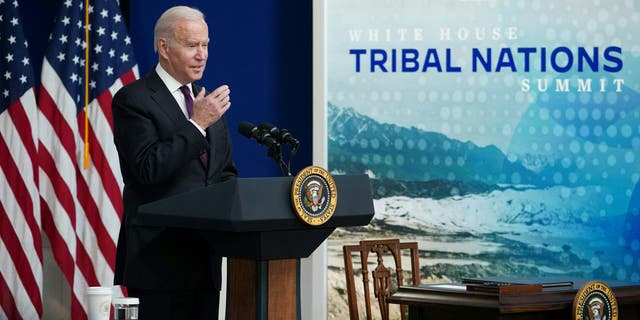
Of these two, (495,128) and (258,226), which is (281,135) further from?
(495,128)

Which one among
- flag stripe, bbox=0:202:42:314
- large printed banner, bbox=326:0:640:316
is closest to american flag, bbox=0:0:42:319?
flag stripe, bbox=0:202:42:314

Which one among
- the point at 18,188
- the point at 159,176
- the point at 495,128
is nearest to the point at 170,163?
the point at 159,176

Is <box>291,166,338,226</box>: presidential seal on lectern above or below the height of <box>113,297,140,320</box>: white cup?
above

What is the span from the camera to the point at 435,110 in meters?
5.39

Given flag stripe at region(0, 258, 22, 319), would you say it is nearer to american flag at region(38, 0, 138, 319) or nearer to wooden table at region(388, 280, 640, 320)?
american flag at region(38, 0, 138, 319)

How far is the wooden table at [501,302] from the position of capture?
242 cm

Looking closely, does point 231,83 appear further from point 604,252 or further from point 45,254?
point 604,252

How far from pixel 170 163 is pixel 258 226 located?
478mm

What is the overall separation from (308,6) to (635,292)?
322cm

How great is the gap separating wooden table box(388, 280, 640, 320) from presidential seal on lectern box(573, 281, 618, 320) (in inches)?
2.2

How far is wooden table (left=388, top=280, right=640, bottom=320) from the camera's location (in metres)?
2.42

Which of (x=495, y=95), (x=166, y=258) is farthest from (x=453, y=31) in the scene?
(x=166, y=258)

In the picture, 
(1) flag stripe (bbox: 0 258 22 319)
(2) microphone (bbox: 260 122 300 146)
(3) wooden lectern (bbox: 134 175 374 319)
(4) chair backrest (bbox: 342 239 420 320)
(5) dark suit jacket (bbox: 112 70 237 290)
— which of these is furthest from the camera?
(1) flag stripe (bbox: 0 258 22 319)

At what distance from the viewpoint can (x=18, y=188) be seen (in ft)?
17.1
